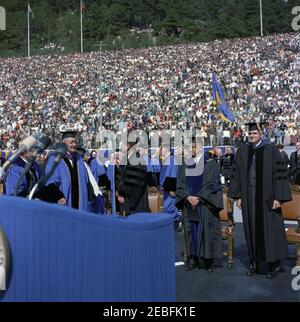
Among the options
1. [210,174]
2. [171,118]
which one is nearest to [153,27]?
[171,118]

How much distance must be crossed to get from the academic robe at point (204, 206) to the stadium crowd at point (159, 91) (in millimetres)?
13547

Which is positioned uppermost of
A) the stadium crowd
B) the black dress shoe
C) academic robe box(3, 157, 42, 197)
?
the stadium crowd

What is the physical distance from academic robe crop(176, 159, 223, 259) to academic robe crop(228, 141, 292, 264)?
10.8 inches

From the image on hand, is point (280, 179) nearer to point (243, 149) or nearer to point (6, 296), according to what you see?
point (243, 149)

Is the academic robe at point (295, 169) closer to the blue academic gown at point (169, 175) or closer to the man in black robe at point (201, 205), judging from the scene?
the blue academic gown at point (169, 175)

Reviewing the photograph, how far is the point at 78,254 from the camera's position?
8.39ft

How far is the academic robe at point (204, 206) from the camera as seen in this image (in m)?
6.11

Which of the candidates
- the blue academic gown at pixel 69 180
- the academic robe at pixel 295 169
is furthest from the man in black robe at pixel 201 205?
the academic robe at pixel 295 169

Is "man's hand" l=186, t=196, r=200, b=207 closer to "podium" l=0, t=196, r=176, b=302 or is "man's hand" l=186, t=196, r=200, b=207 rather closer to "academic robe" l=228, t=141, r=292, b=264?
"academic robe" l=228, t=141, r=292, b=264

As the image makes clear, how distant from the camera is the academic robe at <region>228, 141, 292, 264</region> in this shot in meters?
5.66

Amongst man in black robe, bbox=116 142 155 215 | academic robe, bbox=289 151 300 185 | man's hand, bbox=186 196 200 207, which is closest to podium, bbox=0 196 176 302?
man's hand, bbox=186 196 200 207

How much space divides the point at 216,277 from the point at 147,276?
3.00 meters

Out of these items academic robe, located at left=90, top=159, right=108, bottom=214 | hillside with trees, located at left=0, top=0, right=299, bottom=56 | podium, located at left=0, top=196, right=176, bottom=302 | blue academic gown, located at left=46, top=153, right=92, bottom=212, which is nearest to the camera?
podium, located at left=0, top=196, right=176, bottom=302

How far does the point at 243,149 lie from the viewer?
5973 millimetres
